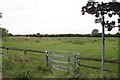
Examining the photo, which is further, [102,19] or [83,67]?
[83,67]

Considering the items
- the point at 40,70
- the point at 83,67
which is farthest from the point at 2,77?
the point at 83,67

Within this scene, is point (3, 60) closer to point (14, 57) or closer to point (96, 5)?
point (14, 57)

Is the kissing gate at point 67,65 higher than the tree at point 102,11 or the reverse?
the reverse

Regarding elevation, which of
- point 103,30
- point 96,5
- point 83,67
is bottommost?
point 83,67

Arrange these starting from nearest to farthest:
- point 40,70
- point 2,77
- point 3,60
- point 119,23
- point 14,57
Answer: point 2,77 → point 119,23 → point 40,70 → point 3,60 → point 14,57

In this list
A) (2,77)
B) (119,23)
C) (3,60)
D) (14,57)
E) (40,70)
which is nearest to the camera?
(2,77)

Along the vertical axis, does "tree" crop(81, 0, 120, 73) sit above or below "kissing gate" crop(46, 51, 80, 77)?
above

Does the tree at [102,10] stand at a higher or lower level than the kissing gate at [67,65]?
higher

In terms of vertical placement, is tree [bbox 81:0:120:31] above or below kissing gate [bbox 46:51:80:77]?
above

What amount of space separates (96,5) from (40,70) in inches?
180

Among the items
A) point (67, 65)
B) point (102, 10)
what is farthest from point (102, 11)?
point (67, 65)

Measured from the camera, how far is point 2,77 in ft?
53.0

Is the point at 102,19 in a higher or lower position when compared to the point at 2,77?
higher

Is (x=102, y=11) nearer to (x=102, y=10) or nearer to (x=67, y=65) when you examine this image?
A: (x=102, y=10)
